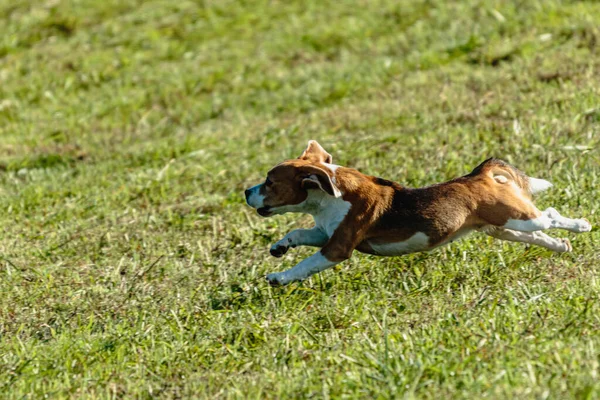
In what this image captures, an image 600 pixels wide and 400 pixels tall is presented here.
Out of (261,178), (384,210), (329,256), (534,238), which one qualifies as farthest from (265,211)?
(261,178)

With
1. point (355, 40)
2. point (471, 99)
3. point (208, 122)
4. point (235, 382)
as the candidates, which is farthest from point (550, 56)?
point (235, 382)

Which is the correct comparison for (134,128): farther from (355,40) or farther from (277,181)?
(277,181)

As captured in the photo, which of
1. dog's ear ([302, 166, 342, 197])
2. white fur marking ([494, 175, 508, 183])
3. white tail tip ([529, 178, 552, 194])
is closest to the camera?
dog's ear ([302, 166, 342, 197])

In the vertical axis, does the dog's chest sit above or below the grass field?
above

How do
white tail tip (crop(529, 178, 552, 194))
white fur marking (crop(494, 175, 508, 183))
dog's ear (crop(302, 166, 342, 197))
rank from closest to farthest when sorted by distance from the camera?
dog's ear (crop(302, 166, 342, 197))
white fur marking (crop(494, 175, 508, 183))
white tail tip (crop(529, 178, 552, 194))

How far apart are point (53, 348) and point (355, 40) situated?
Result: 11.2 m

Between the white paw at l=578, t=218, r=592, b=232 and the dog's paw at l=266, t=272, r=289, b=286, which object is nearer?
the dog's paw at l=266, t=272, r=289, b=286

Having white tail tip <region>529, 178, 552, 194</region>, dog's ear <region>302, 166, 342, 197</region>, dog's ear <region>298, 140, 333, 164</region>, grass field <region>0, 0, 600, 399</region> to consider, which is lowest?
grass field <region>0, 0, 600, 399</region>

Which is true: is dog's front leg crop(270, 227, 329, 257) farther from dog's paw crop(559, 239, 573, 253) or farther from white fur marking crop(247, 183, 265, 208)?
dog's paw crop(559, 239, 573, 253)

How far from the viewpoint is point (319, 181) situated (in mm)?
6652

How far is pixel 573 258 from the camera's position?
7055mm

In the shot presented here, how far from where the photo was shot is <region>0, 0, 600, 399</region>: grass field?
547 centimetres

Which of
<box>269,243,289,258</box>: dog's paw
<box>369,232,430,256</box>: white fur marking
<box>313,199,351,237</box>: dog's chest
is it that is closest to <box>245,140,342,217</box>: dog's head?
<box>313,199,351,237</box>: dog's chest

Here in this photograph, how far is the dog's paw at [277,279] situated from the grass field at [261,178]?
0.37 feet
